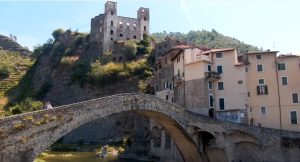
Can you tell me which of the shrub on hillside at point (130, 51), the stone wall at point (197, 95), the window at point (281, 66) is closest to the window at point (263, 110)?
the window at point (281, 66)

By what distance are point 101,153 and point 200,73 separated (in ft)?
71.8

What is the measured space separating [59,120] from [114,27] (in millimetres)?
59546

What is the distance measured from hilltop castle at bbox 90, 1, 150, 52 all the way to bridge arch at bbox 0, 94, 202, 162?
49168 mm

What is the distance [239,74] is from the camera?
40156 mm

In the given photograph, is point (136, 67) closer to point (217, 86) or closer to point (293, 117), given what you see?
point (217, 86)

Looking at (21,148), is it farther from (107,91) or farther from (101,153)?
(107,91)

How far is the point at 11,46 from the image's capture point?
123 metres

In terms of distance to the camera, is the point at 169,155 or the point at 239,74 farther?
the point at 169,155

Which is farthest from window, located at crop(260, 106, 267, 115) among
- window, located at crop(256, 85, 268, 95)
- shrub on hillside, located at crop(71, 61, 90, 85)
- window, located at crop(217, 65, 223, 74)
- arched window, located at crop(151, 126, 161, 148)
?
shrub on hillside, located at crop(71, 61, 90, 85)

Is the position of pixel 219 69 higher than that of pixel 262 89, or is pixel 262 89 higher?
pixel 219 69

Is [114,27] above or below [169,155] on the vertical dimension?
above

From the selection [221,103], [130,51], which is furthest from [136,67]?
[221,103]

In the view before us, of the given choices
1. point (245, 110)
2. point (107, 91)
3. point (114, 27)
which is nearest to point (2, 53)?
point (114, 27)

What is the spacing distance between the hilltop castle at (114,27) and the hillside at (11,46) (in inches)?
1812
